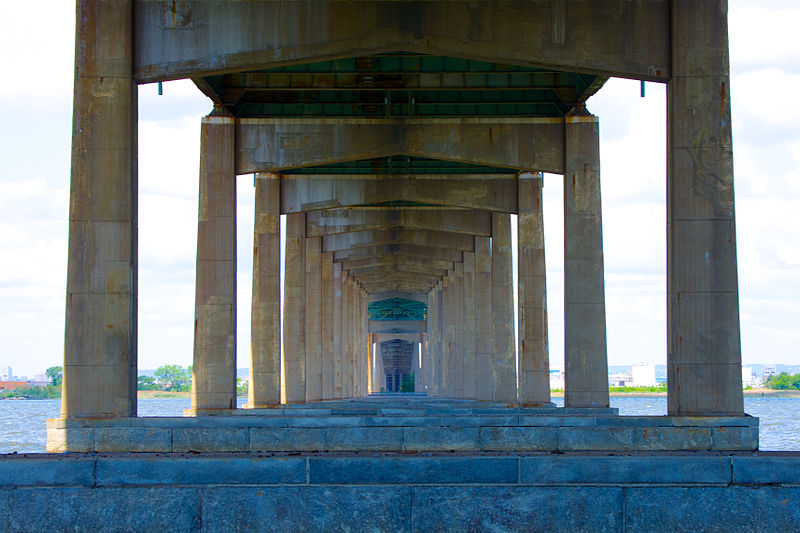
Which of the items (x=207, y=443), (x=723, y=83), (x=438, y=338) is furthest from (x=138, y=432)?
(x=438, y=338)

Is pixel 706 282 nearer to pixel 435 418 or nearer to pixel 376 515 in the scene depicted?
pixel 435 418

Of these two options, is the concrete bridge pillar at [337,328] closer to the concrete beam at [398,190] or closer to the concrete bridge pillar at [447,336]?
the concrete bridge pillar at [447,336]

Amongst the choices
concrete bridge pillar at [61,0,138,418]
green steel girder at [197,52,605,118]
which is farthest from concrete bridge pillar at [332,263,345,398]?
concrete bridge pillar at [61,0,138,418]

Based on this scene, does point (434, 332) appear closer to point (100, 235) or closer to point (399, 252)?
point (399, 252)

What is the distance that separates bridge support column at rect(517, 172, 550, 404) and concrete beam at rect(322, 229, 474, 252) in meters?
16.0

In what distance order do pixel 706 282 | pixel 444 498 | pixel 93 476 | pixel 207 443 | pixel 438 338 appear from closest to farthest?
pixel 444 498 < pixel 93 476 < pixel 207 443 < pixel 706 282 < pixel 438 338

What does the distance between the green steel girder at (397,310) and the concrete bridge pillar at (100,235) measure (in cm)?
9354

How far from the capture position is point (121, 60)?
80.4 ft

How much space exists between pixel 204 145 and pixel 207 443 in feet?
64.8

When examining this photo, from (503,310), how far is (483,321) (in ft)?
17.3

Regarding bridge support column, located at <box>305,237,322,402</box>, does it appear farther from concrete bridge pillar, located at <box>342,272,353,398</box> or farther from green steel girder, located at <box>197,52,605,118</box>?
green steel girder, located at <box>197,52,605,118</box>

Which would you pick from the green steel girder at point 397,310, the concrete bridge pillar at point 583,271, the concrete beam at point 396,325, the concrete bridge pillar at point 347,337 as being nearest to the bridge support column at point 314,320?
the concrete bridge pillar at point 347,337

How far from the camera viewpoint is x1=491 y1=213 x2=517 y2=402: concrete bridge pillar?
55.4 metres

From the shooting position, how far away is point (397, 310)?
5256 inches
